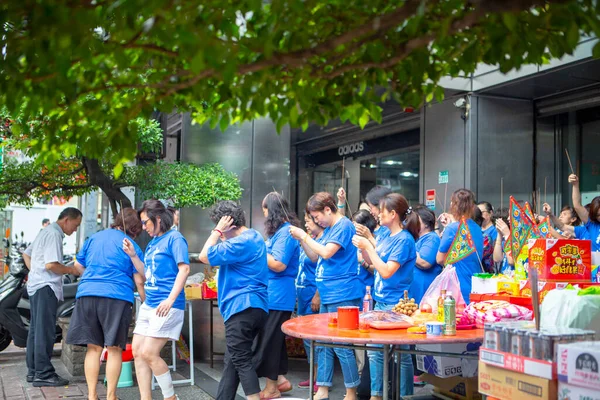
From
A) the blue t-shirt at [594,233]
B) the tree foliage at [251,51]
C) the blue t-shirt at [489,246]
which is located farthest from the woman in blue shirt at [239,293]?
the blue t-shirt at [594,233]

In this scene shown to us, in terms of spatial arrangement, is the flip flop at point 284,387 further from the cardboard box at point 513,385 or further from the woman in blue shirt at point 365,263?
the cardboard box at point 513,385

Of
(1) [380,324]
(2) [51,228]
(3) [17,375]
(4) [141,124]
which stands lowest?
(3) [17,375]

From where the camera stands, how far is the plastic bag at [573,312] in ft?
12.1

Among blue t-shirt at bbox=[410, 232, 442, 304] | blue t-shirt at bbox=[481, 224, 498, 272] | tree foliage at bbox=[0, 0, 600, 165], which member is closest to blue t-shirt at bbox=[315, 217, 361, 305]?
blue t-shirt at bbox=[410, 232, 442, 304]

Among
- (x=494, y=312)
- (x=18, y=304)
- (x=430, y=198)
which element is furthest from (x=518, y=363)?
(x=430, y=198)

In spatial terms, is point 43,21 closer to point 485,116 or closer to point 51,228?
point 51,228

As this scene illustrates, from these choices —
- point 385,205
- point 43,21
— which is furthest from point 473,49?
point 385,205

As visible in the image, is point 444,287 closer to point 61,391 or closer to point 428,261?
point 428,261

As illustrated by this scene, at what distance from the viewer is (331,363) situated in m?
6.11

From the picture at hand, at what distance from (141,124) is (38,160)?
4320 millimetres

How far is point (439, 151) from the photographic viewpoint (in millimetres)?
10734

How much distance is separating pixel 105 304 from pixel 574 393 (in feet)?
14.1

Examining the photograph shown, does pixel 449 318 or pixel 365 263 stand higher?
pixel 365 263

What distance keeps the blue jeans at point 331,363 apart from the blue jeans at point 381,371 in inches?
6.1
